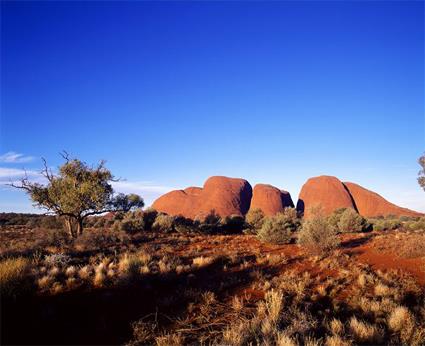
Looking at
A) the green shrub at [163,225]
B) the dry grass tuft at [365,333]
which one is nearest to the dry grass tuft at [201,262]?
the dry grass tuft at [365,333]

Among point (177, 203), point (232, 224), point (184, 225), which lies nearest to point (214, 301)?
point (184, 225)

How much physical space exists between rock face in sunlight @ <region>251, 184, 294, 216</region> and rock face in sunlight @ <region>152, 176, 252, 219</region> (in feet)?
9.00

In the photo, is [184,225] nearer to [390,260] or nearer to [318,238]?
[318,238]

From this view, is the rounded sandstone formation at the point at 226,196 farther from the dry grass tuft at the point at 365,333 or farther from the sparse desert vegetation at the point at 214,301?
the dry grass tuft at the point at 365,333

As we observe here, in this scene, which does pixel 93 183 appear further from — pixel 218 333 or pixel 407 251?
pixel 407 251

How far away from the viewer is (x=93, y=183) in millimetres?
20188

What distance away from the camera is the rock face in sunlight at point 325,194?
73.0m

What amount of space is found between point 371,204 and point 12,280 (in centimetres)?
7650

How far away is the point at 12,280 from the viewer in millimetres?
7309

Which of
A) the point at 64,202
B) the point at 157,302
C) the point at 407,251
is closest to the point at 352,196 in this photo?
the point at 407,251

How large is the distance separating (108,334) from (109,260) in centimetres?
594

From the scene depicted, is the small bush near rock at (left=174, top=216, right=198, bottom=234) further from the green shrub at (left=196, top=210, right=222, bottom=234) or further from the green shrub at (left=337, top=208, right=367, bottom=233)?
the green shrub at (left=337, top=208, right=367, bottom=233)

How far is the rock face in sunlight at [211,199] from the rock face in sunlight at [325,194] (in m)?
13.6

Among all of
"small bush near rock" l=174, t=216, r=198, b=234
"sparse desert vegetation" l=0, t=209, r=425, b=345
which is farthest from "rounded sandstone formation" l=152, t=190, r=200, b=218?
"sparse desert vegetation" l=0, t=209, r=425, b=345
